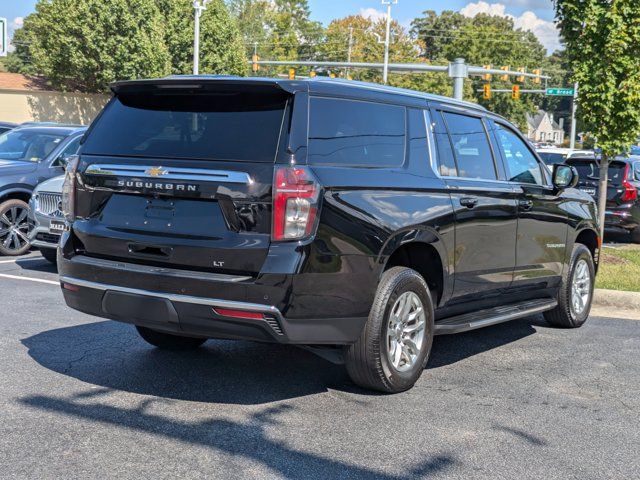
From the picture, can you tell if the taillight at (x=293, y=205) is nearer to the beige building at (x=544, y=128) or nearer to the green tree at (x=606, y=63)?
the green tree at (x=606, y=63)

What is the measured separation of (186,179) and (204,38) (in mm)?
43015

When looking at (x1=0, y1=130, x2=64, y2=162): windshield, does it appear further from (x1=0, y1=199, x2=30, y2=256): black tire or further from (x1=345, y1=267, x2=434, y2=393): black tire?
(x1=345, y1=267, x2=434, y2=393): black tire

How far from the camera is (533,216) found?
6.86 m

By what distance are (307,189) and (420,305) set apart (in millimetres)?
1387

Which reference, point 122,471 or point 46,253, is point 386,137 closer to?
point 122,471

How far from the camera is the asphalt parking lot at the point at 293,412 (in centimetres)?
412

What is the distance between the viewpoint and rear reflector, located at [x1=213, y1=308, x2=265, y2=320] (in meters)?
4.50

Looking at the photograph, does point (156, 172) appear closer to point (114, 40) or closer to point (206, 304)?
point (206, 304)

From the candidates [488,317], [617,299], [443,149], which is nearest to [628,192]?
[617,299]

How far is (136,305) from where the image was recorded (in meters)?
4.75

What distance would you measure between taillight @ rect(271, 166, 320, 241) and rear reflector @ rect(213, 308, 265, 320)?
428 mm

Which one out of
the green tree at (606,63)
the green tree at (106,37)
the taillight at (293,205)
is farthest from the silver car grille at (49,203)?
the green tree at (106,37)

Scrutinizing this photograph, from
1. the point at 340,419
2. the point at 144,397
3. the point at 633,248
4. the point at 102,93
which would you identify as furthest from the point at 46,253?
the point at 102,93

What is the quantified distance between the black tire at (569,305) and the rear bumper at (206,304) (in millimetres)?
3425
